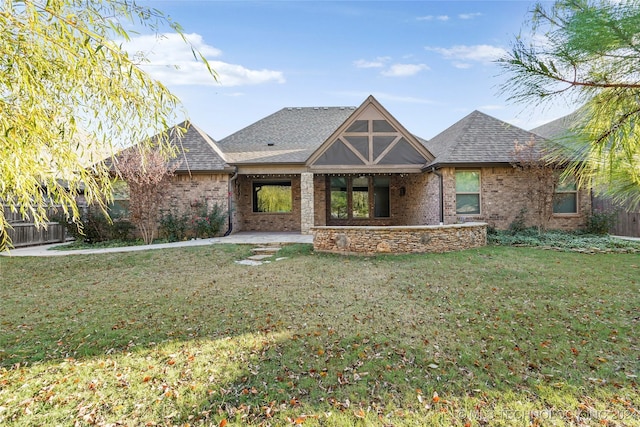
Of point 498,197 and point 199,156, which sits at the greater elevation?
point 199,156

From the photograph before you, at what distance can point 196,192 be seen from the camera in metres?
12.6

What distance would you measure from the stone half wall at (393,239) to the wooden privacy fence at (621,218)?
7.51 m

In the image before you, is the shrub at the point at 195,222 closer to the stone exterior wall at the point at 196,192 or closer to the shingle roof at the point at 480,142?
the stone exterior wall at the point at 196,192

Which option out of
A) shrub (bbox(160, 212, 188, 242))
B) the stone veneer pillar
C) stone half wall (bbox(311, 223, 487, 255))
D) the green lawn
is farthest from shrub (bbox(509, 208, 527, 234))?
shrub (bbox(160, 212, 188, 242))

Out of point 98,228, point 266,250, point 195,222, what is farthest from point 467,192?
point 98,228

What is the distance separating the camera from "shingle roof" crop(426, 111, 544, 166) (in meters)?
11.4

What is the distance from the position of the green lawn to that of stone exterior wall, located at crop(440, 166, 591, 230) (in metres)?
5.02

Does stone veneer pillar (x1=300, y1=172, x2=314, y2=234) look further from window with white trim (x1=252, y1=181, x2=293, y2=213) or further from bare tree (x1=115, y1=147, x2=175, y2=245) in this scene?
bare tree (x1=115, y1=147, x2=175, y2=245)

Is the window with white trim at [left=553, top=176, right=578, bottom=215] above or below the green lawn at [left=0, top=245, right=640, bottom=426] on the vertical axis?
above

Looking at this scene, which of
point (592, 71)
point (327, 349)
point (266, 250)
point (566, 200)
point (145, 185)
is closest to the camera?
point (592, 71)

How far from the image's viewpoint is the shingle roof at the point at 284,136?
13422mm

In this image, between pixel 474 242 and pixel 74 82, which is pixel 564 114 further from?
pixel 474 242

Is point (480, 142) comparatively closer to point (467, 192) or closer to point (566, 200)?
point (467, 192)

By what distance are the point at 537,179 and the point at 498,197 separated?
1376mm
